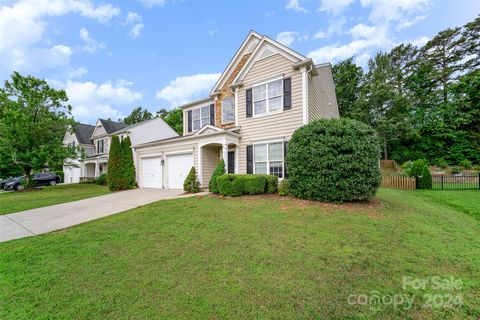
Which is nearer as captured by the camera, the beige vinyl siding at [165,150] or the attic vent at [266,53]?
the attic vent at [266,53]

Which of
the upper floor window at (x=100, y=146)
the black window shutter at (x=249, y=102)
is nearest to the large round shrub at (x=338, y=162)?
Answer: the black window shutter at (x=249, y=102)

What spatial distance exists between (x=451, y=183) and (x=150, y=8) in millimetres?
20381

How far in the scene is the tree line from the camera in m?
21.8

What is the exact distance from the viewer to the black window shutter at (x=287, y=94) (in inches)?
387

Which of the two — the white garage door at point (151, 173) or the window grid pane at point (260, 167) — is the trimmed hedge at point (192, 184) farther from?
the white garage door at point (151, 173)

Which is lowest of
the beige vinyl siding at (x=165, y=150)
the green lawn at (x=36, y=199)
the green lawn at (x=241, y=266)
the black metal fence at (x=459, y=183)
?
the green lawn at (x=36, y=199)

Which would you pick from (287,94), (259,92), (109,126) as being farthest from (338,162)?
(109,126)

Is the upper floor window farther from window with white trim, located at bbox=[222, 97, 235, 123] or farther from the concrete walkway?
window with white trim, located at bbox=[222, 97, 235, 123]

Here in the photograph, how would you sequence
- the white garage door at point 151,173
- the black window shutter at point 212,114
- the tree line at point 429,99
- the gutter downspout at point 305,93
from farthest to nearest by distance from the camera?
the tree line at point 429,99
the white garage door at point 151,173
the black window shutter at point 212,114
the gutter downspout at point 305,93

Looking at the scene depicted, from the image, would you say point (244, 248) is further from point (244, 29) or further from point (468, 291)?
point (244, 29)

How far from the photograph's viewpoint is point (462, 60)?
78.7ft

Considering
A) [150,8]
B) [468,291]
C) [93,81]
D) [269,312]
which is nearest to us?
[269,312]

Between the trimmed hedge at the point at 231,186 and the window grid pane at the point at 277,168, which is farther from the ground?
the window grid pane at the point at 277,168

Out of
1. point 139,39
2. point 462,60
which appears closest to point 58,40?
point 139,39
